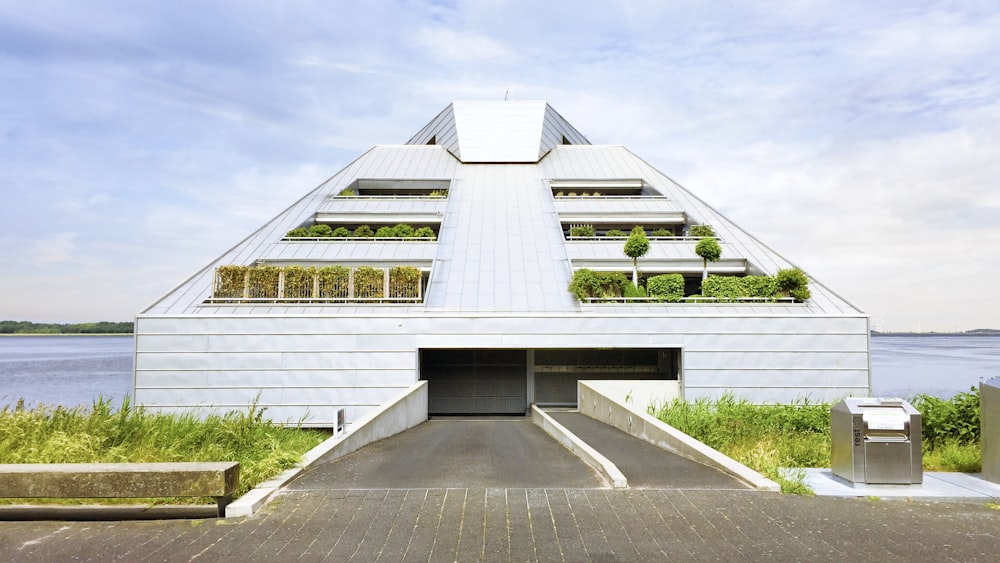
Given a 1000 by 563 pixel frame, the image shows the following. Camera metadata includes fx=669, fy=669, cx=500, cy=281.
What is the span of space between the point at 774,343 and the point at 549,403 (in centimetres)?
832

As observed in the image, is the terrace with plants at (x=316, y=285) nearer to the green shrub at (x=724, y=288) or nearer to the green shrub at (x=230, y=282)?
the green shrub at (x=230, y=282)

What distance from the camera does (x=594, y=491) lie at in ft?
26.9

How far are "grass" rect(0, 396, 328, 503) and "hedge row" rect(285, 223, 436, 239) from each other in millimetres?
19234

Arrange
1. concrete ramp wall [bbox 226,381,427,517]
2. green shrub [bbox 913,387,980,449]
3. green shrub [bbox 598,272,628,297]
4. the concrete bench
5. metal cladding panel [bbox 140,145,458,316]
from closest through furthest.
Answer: the concrete bench, concrete ramp wall [bbox 226,381,427,517], green shrub [bbox 913,387,980,449], metal cladding panel [bbox 140,145,458,316], green shrub [bbox 598,272,628,297]

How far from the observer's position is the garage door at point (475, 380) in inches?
1021

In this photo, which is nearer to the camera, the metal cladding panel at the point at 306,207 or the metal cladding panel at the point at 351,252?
Result: the metal cladding panel at the point at 306,207

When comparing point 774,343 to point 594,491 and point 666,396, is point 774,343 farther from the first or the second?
point 594,491

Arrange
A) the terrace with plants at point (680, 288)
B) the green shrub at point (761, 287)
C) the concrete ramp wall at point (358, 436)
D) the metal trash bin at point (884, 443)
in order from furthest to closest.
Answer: the green shrub at point (761, 287) < the terrace with plants at point (680, 288) < the metal trash bin at point (884, 443) < the concrete ramp wall at point (358, 436)

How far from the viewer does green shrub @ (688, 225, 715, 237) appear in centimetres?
2991

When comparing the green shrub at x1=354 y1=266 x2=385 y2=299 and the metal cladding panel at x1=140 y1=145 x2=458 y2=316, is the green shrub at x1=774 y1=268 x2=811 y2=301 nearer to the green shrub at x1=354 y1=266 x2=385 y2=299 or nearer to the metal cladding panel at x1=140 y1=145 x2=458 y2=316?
the green shrub at x1=354 y1=266 x2=385 y2=299

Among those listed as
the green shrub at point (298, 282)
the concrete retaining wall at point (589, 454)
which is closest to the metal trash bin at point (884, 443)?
the concrete retaining wall at point (589, 454)

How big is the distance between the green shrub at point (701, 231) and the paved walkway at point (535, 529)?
74.5ft

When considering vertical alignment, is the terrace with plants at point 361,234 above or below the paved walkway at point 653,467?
above

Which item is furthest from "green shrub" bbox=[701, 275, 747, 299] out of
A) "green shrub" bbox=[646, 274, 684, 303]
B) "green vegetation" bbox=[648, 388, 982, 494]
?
"green vegetation" bbox=[648, 388, 982, 494]
